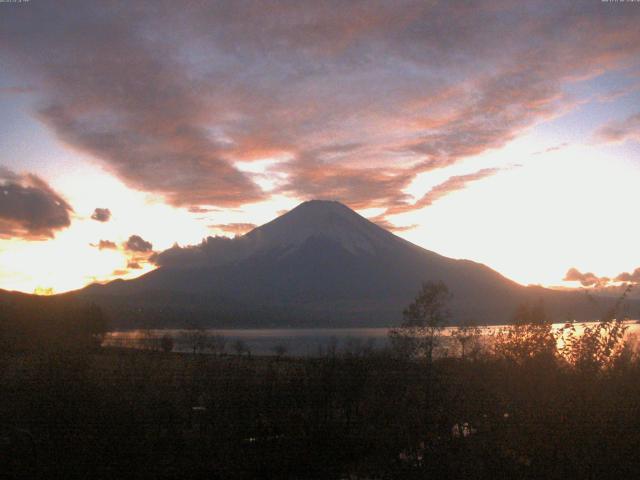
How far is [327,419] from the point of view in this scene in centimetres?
1423

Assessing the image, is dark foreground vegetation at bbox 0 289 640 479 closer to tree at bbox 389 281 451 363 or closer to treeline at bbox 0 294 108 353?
tree at bbox 389 281 451 363

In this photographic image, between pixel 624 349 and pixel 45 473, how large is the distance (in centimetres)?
1150

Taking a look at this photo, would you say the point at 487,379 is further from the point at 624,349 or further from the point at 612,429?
the point at 612,429

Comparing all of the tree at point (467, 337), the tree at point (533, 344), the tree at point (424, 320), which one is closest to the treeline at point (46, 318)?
the tree at point (424, 320)

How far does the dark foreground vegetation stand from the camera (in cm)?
1034

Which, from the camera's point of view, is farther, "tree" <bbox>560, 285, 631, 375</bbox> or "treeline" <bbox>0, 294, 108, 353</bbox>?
"treeline" <bbox>0, 294, 108, 353</bbox>

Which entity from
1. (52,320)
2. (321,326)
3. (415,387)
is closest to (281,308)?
(321,326)

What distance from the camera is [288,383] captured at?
14961mm

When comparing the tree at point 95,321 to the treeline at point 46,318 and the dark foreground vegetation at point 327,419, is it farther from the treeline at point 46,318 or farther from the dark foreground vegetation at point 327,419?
the dark foreground vegetation at point 327,419

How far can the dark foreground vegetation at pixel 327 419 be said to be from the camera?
1034 centimetres

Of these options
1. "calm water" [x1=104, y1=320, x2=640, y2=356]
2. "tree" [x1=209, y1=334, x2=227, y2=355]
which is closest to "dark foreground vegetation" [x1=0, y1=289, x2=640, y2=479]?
"calm water" [x1=104, y1=320, x2=640, y2=356]

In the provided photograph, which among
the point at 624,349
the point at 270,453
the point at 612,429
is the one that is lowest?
the point at 270,453

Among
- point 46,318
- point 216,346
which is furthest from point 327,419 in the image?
point 216,346

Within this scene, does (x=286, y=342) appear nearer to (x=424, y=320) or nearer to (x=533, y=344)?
(x=424, y=320)
